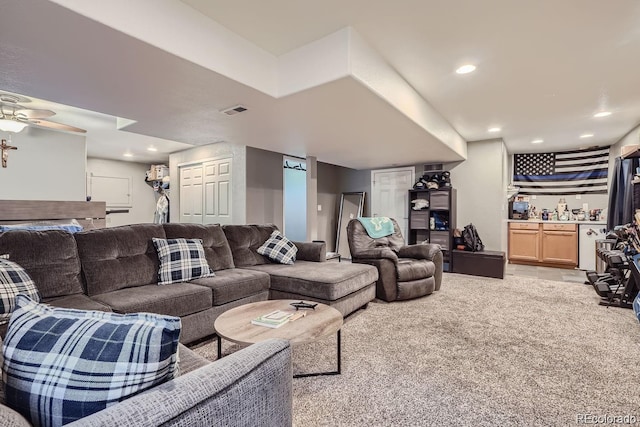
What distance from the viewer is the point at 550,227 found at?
242 inches

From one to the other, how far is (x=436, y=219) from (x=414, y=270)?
2.40 meters

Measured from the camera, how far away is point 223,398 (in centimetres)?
70

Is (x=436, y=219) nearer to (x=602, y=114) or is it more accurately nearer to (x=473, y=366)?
(x=602, y=114)

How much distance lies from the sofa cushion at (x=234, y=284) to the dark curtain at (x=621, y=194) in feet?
16.4

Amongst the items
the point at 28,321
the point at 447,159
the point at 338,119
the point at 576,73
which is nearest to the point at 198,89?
the point at 338,119

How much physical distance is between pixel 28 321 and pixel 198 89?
7.56 ft

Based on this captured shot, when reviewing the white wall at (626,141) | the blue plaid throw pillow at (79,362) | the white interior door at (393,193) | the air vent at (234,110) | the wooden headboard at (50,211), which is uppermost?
the white wall at (626,141)

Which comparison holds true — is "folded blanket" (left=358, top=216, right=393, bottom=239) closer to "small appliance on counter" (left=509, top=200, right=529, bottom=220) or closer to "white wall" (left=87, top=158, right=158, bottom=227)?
"small appliance on counter" (left=509, top=200, right=529, bottom=220)

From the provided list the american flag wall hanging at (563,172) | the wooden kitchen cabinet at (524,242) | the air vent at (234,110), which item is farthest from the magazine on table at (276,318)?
the american flag wall hanging at (563,172)

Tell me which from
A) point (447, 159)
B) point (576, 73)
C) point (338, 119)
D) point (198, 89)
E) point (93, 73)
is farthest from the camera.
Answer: point (447, 159)

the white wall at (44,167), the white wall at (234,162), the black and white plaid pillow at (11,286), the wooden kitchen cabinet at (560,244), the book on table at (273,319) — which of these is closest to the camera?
the black and white plaid pillow at (11,286)

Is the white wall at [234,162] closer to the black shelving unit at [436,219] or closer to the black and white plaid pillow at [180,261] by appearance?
the black and white plaid pillow at [180,261]

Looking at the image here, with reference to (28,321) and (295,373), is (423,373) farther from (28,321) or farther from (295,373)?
(28,321)

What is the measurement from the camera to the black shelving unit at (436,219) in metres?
5.50
